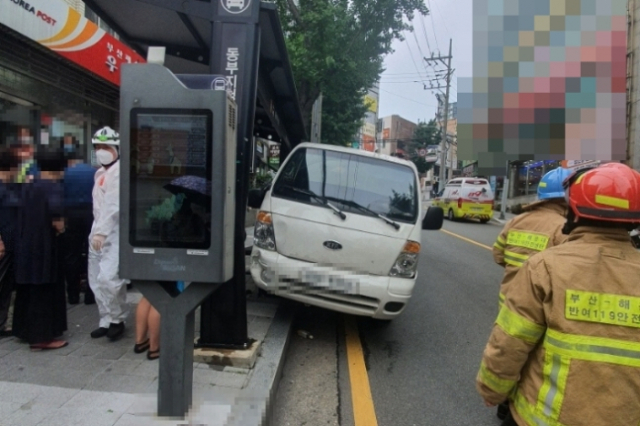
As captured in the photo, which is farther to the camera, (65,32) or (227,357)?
(65,32)

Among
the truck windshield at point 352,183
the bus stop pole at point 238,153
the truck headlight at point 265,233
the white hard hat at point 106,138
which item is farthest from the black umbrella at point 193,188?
the truck windshield at point 352,183

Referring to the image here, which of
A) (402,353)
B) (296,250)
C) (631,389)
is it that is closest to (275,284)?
(296,250)

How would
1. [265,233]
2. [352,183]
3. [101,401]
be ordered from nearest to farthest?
[101,401], [265,233], [352,183]

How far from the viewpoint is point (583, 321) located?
5.36 ft

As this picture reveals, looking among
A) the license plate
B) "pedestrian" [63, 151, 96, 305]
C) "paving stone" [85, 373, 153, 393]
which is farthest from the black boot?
the license plate

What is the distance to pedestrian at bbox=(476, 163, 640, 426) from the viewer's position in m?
1.62

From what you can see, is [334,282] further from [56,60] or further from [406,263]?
[56,60]

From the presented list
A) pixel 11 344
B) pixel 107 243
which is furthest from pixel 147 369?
pixel 11 344

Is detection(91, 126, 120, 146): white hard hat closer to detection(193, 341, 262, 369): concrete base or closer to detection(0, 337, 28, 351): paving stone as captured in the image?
detection(0, 337, 28, 351): paving stone

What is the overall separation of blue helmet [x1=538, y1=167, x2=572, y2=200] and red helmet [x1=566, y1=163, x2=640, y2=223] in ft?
5.55

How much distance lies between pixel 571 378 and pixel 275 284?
3.10 metres

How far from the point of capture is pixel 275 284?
443 centimetres

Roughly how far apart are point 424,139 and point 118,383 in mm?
49679

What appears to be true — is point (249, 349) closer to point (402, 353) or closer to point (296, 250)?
point (296, 250)
